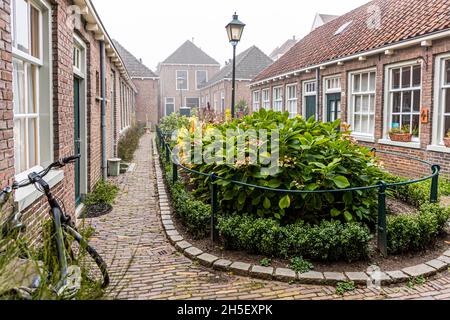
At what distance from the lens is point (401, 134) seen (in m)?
11.0

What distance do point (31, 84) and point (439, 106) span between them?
874cm

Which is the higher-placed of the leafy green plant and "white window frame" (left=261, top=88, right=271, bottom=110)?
"white window frame" (left=261, top=88, right=271, bottom=110)

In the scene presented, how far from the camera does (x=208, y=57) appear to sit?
50.4 meters

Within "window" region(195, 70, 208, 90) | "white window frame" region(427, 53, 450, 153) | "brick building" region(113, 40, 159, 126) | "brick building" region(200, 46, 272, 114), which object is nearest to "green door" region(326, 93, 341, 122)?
"white window frame" region(427, 53, 450, 153)

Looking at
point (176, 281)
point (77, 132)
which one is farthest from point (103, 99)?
point (176, 281)

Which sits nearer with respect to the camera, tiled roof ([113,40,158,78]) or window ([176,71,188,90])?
tiled roof ([113,40,158,78])

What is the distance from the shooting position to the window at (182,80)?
48831 millimetres

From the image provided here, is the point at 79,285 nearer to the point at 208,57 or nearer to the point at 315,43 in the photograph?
the point at 315,43

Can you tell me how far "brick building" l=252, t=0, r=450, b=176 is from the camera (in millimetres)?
9773

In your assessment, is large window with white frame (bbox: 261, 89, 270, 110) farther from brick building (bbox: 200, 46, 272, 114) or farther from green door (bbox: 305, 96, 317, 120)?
brick building (bbox: 200, 46, 272, 114)

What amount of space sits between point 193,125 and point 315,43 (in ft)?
35.9

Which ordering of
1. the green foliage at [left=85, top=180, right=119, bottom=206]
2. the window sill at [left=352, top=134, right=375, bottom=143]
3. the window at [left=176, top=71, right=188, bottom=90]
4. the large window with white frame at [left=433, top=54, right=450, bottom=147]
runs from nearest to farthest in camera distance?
1. the green foliage at [left=85, top=180, right=119, bottom=206]
2. the large window with white frame at [left=433, top=54, right=450, bottom=147]
3. the window sill at [left=352, top=134, right=375, bottom=143]
4. the window at [left=176, top=71, right=188, bottom=90]

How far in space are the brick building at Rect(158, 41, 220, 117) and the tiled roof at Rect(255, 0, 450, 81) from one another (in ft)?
92.1
